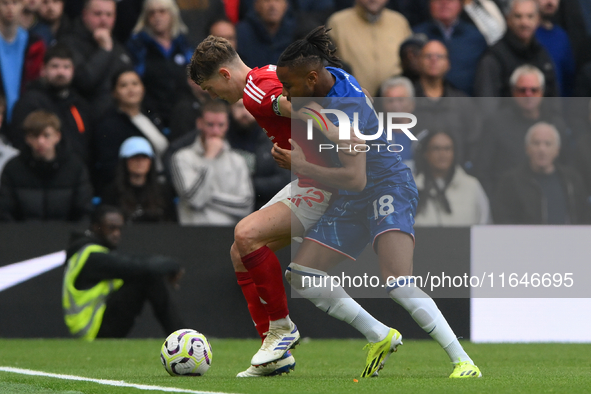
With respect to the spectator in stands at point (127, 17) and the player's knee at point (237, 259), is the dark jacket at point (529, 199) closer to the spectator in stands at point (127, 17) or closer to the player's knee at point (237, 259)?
the player's knee at point (237, 259)

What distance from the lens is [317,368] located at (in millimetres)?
6375

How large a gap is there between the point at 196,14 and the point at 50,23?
1.64m

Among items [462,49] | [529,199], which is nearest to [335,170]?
[529,199]

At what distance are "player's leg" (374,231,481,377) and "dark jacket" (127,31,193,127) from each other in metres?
4.73

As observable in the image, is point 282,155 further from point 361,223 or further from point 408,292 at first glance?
point 408,292

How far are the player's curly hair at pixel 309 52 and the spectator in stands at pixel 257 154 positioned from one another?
3.71 meters

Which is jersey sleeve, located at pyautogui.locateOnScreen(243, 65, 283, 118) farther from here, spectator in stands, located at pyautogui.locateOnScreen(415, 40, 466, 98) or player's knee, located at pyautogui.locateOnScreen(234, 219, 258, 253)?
spectator in stands, located at pyautogui.locateOnScreen(415, 40, 466, 98)

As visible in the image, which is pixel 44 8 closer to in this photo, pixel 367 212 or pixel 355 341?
pixel 355 341

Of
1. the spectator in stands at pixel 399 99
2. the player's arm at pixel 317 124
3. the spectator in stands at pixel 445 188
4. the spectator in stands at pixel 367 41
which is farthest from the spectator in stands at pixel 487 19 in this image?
the player's arm at pixel 317 124

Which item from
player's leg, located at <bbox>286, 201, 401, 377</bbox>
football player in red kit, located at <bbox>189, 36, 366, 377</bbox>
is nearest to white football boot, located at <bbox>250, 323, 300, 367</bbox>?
football player in red kit, located at <bbox>189, 36, 366, 377</bbox>

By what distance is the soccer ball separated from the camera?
5.43m

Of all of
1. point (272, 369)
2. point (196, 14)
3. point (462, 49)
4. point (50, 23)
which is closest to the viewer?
point (272, 369)

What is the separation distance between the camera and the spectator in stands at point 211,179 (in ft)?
29.1

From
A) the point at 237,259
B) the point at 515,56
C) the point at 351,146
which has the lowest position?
the point at 237,259
